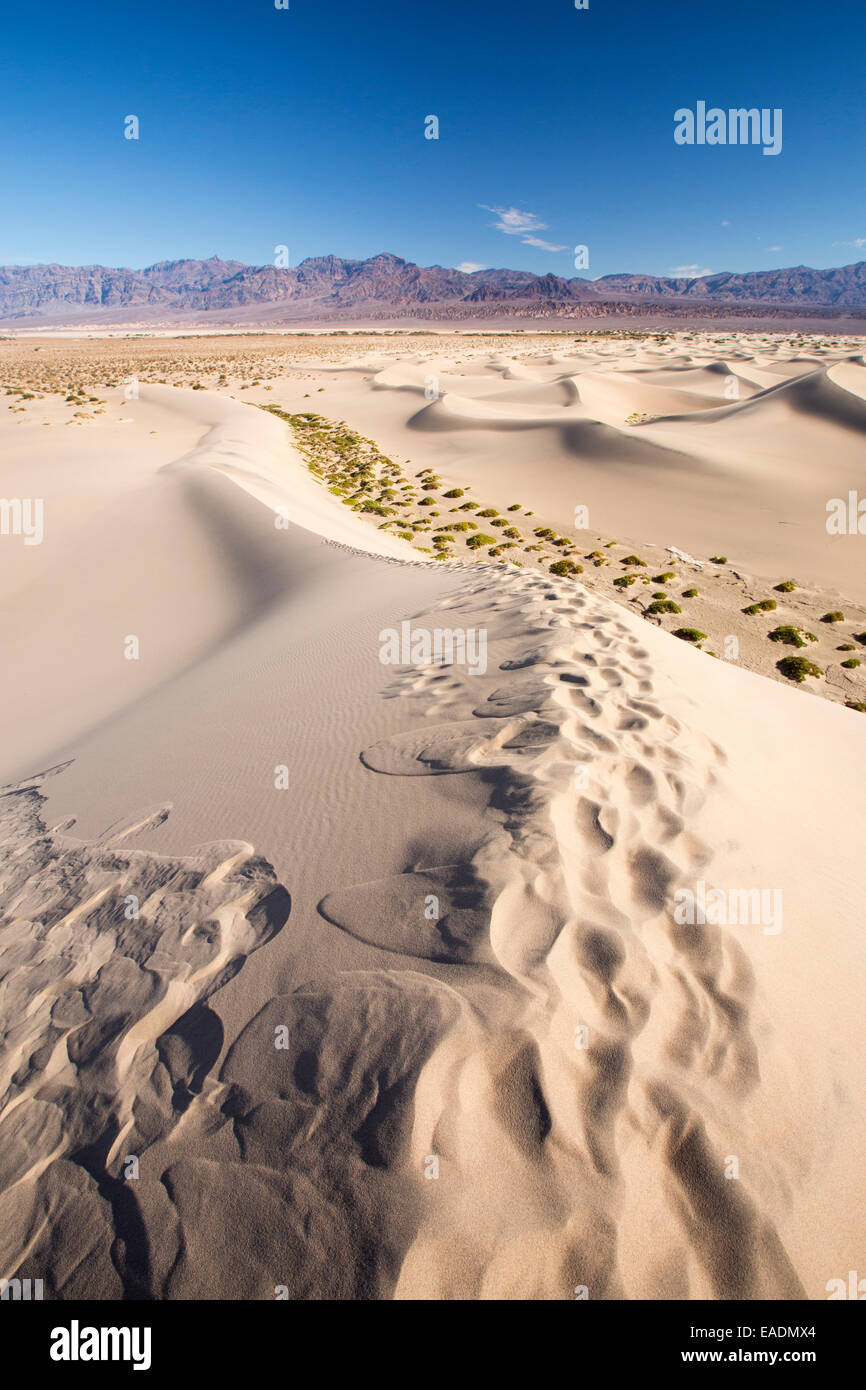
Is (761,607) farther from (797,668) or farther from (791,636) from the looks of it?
(797,668)

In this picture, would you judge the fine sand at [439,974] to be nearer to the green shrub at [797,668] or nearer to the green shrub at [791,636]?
the green shrub at [797,668]

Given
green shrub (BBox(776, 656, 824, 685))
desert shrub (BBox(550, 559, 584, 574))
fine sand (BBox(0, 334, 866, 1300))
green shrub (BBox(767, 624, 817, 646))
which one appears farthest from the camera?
desert shrub (BBox(550, 559, 584, 574))

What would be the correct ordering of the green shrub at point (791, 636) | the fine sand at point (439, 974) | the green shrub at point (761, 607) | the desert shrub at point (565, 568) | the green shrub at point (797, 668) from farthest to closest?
the desert shrub at point (565, 568) → the green shrub at point (761, 607) → the green shrub at point (791, 636) → the green shrub at point (797, 668) → the fine sand at point (439, 974)

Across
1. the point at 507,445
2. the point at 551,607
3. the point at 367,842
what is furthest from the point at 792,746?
the point at 507,445

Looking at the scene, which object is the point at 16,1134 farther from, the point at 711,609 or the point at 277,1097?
the point at 711,609

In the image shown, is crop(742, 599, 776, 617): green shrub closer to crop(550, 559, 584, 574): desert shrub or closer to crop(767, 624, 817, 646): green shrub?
crop(767, 624, 817, 646): green shrub

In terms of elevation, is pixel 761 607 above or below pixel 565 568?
below

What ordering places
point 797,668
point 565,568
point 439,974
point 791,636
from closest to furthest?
point 439,974 < point 797,668 < point 791,636 < point 565,568

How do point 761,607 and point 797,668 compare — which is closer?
point 797,668

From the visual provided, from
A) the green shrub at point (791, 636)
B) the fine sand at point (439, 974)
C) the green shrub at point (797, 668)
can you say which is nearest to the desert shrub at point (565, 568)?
the green shrub at point (791, 636)

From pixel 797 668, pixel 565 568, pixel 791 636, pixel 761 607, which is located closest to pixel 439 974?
pixel 797 668

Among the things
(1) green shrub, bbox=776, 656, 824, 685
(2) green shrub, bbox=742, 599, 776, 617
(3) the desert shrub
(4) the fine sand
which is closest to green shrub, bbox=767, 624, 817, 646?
(1) green shrub, bbox=776, 656, 824, 685
